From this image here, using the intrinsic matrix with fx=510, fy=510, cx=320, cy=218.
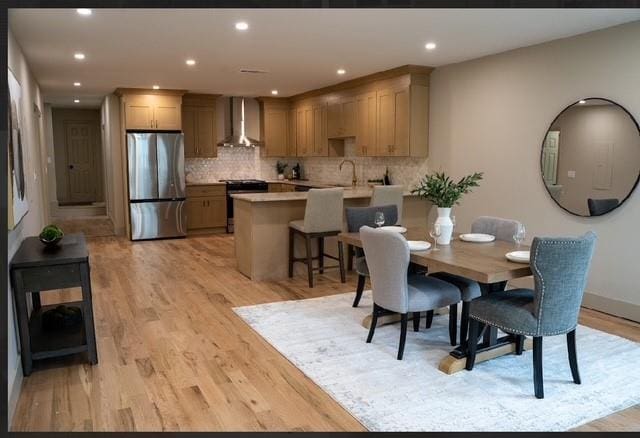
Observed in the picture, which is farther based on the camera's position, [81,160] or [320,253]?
[81,160]

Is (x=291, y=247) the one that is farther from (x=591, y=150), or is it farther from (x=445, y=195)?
(x=591, y=150)

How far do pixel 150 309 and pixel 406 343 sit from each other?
236cm

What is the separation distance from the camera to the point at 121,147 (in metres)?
8.72

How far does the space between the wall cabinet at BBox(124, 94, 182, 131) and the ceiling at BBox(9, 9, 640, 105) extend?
1.37 m

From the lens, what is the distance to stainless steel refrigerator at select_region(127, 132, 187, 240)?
27.0 feet

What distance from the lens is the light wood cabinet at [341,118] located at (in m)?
7.50

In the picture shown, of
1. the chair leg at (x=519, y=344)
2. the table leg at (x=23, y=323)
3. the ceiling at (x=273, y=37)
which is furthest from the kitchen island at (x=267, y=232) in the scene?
the table leg at (x=23, y=323)

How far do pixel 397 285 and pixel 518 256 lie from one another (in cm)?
79

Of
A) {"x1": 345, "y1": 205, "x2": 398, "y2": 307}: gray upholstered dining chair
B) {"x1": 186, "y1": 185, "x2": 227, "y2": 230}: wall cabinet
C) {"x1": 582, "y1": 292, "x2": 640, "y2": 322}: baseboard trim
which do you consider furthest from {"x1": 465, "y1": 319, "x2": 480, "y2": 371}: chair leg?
{"x1": 186, "y1": 185, "x2": 227, "y2": 230}: wall cabinet

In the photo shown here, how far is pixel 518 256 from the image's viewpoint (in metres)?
3.22

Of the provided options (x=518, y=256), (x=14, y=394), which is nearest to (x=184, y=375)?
(x=14, y=394)

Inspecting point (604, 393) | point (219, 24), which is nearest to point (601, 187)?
point (604, 393)

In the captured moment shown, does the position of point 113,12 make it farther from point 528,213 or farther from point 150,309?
point 528,213

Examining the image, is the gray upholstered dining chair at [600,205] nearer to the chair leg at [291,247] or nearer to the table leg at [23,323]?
the chair leg at [291,247]
